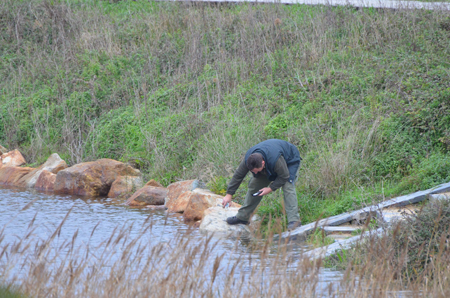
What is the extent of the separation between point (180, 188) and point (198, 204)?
3.76 feet

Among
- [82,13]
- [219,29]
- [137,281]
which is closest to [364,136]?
[137,281]

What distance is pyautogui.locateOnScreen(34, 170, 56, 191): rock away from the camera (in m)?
11.3

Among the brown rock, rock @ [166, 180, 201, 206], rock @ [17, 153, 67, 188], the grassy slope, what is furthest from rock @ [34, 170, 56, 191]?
the brown rock

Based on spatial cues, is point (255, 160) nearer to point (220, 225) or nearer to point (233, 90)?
point (220, 225)

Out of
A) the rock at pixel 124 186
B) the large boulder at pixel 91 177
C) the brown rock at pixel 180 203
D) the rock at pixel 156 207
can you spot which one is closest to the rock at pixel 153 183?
the rock at pixel 124 186

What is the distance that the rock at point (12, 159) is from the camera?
43.1ft

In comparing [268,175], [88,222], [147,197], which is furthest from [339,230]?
[147,197]

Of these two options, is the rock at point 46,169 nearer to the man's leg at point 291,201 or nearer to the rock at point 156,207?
the rock at point 156,207

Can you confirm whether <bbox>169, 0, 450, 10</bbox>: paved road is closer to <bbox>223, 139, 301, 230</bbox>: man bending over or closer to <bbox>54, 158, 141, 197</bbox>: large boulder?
<bbox>54, 158, 141, 197</bbox>: large boulder

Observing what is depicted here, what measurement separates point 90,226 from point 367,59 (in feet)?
25.8

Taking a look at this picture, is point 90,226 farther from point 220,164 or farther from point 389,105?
point 389,105

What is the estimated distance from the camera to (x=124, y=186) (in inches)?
426

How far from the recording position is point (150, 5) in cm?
1827

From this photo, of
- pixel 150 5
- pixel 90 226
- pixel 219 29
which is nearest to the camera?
pixel 90 226
